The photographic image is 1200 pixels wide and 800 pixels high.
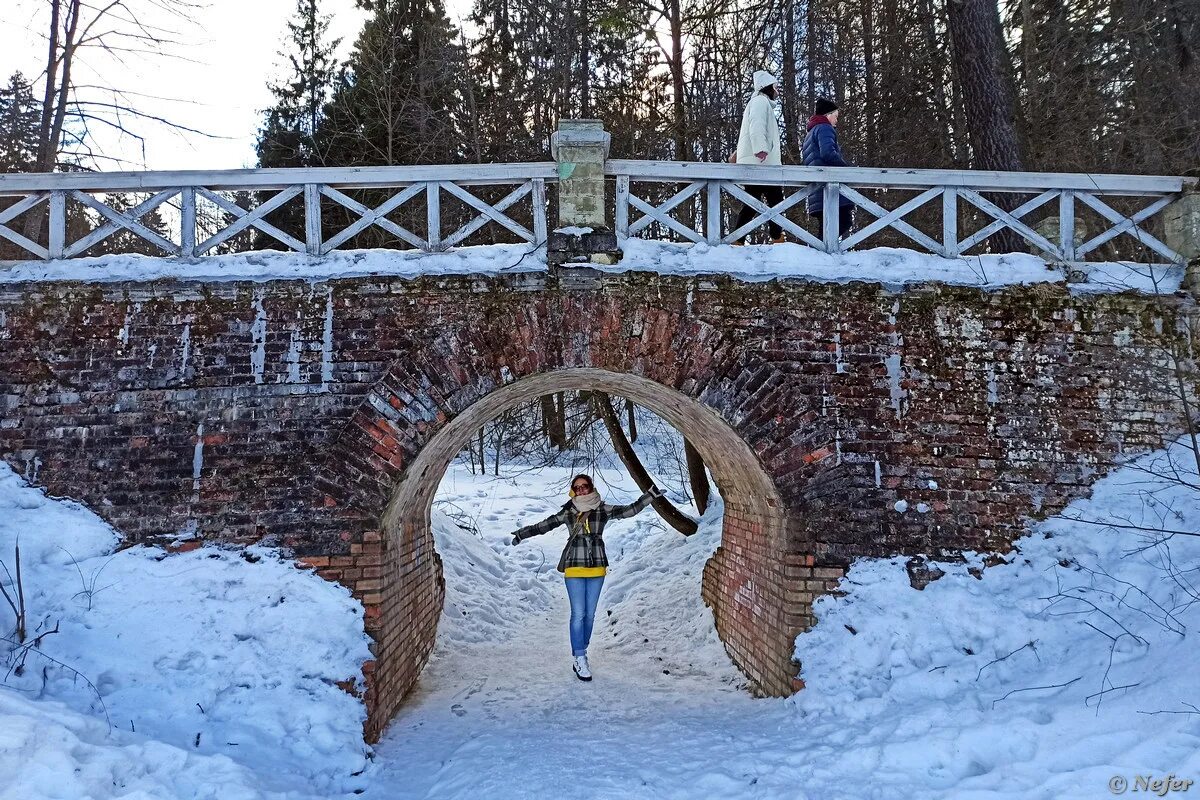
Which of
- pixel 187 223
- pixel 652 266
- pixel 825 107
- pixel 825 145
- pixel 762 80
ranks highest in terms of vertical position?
pixel 762 80

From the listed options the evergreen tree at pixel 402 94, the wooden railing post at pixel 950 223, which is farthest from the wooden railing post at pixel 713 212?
the evergreen tree at pixel 402 94

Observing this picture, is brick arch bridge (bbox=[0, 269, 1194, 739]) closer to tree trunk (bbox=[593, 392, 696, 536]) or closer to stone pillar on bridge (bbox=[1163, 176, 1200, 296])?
stone pillar on bridge (bbox=[1163, 176, 1200, 296])

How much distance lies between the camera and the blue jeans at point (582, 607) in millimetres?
7168

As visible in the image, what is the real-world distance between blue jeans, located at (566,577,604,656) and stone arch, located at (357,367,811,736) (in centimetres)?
144

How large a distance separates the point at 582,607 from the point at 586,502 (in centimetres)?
Result: 98

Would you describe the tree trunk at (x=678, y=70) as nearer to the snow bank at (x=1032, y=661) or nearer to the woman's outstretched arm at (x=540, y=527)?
the woman's outstretched arm at (x=540, y=527)

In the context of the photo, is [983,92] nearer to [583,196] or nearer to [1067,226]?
[1067,226]

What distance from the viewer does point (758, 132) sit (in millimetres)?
7516

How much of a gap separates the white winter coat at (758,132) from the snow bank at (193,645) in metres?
5.51

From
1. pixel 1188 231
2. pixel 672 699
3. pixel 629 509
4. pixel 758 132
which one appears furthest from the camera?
pixel 758 132

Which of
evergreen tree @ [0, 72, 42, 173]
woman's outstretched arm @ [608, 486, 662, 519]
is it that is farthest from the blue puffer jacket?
evergreen tree @ [0, 72, 42, 173]

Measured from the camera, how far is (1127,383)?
6121 mm

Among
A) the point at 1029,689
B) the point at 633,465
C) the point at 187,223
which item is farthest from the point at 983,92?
the point at 187,223

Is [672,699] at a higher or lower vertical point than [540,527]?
lower
